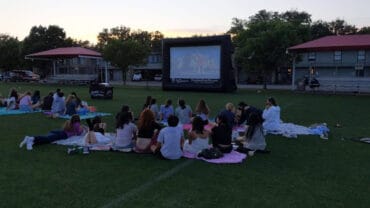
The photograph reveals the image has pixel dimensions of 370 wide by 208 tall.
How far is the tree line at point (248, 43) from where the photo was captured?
101ft

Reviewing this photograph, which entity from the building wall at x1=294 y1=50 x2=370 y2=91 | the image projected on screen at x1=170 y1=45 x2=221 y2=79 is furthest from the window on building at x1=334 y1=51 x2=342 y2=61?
the image projected on screen at x1=170 y1=45 x2=221 y2=79

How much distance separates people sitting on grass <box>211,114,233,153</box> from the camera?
7504 mm

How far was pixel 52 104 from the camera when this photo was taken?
46.5 ft

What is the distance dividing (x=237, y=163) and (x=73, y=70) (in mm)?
62924

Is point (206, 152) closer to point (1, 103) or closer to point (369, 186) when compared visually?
point (369, 186)

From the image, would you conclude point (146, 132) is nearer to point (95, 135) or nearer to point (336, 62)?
point (95, 135)

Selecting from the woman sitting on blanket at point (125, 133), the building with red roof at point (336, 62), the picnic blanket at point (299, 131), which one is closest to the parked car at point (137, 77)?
the building with red roof at point (336, 62)

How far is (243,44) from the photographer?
3472cm

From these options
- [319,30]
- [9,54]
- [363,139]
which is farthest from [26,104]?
[319,30]

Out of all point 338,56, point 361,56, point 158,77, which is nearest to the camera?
Result: point 361,56

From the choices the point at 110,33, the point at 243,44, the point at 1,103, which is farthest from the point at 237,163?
the point at 110,33

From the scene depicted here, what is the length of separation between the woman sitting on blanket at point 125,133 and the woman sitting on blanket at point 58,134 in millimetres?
1713

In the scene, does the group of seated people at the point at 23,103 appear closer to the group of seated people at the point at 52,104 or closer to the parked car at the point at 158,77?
the group of seated people at the point at 52,104

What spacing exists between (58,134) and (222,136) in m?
4.05
